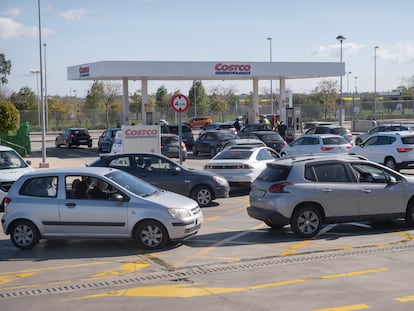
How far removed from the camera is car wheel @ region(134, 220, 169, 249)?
11727 millimetres

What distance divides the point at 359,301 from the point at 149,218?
4.57m

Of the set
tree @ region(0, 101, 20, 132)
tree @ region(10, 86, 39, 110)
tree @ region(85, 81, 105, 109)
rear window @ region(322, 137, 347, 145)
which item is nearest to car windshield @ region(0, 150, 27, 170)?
tree @ region(0, 101, 20, 132)

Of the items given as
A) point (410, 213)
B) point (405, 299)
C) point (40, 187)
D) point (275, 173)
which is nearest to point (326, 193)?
point (275, 173)

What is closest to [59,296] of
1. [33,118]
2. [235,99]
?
[33,118]

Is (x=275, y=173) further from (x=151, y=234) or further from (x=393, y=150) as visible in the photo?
(x=393, y=150)

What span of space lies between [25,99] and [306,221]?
7576 centimetres

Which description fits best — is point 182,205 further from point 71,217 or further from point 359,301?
point 359,301

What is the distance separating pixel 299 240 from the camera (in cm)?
1261

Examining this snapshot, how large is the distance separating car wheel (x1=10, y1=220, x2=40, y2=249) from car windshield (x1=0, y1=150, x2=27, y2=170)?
6440 millimetres

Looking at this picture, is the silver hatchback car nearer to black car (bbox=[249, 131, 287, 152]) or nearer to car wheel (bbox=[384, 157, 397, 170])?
car wheel (bbox=[384, 157, 397, 170])

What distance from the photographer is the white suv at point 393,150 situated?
24406 millimetres

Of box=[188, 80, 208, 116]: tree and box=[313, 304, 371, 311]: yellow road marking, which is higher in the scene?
box=[188, 80, 208, 116]: tree

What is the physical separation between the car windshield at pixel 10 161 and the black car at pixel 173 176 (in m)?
2.52

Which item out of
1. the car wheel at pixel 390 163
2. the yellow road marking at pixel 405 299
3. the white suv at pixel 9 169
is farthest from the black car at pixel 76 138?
the yellow road marking at pixel 405 299
